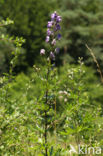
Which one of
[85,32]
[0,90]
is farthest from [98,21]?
[0,90]

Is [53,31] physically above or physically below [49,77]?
above

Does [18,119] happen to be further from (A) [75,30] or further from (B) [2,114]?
(A) [75,30]

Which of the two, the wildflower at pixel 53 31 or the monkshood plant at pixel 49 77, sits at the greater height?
the wildflower at pixel 53 31

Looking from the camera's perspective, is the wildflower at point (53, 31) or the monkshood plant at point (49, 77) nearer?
the monkshood plant at point (49, 77)

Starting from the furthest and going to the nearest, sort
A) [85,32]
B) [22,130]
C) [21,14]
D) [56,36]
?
[85,32]
[21,14]
[22,130]
[56,36]

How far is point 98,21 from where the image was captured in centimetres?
2789

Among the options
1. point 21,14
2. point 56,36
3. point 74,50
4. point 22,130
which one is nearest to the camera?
point 56,36

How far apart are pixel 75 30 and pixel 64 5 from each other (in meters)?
3.00

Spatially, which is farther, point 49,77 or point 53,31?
point 53,31

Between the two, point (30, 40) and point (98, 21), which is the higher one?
point (98, 21)

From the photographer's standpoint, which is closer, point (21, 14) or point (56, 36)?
point (56, 36)

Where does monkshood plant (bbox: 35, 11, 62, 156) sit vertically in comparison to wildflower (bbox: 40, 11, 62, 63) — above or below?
below

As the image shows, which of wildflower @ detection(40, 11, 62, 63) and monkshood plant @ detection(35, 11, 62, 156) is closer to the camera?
monkshood plant @ detection(35, 11, 62, 156)

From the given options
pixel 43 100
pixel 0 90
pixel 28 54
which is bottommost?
pixel 43 100
